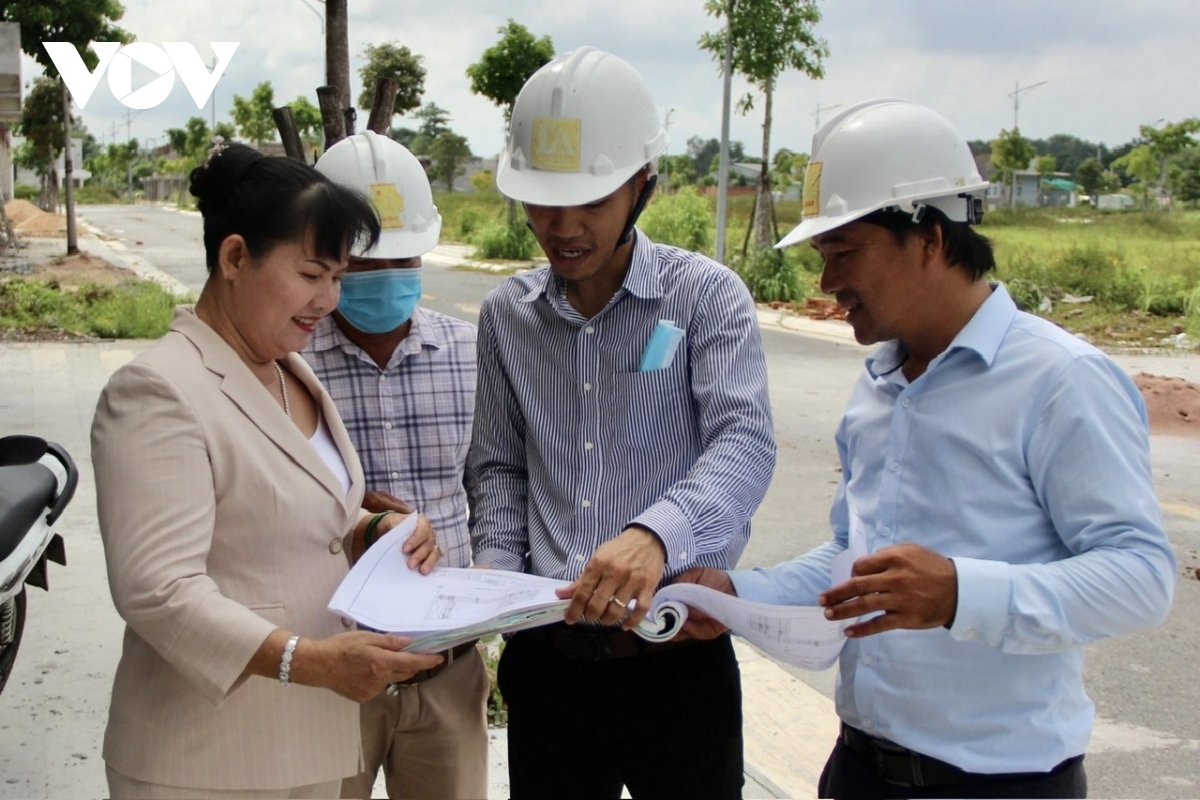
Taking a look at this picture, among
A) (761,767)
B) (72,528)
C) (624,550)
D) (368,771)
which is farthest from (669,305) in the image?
(72,528)

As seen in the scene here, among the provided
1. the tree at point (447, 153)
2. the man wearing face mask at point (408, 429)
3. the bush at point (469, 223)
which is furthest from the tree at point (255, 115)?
the man wearing face mask at point (408, 429)

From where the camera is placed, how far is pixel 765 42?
1902 cm

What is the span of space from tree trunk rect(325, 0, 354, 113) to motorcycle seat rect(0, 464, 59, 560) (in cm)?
203

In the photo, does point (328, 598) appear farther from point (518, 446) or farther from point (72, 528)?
point (72, 528)

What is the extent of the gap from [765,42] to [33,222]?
25865 millimetres

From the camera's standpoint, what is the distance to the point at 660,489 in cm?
223

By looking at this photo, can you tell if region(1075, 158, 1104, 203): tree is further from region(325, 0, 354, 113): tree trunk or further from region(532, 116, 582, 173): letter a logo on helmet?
region(532, 116, 582, 173): letter a logo on helmet

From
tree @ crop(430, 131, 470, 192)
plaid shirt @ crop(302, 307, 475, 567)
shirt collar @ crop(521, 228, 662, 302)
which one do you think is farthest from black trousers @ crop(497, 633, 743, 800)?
tree @ crop(430, 131, 470, 192)

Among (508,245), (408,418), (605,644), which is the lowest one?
(605,644)

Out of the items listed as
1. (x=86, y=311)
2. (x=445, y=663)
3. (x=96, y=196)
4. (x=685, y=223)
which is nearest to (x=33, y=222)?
(x=685, y=223)

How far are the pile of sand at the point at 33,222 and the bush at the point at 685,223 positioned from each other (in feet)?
61.1

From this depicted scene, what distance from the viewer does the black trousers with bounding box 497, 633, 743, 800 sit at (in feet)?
7.40

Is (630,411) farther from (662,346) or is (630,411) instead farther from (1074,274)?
(1074,274)

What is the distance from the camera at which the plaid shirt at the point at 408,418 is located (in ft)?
8.52
